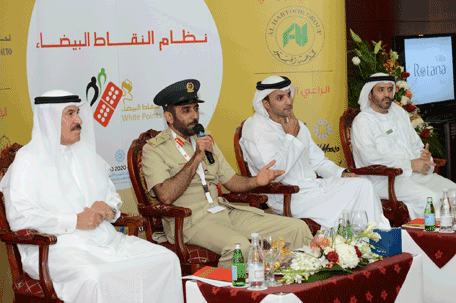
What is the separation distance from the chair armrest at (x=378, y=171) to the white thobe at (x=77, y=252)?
2.24m

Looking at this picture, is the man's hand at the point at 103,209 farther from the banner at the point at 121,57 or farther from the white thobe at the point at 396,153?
the white thobe at the point at 396,153

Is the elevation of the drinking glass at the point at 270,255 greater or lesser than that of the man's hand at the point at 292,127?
lesser

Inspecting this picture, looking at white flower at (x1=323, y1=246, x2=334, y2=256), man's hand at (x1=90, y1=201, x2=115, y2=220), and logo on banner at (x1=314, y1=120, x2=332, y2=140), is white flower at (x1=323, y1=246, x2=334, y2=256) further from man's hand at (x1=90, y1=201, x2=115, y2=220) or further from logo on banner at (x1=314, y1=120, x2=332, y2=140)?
logo on banner at (x1=314, y1=120, x2=332, y2=140)

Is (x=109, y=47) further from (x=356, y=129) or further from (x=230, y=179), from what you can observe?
(x=356, y=129)

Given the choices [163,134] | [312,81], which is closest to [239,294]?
[163,134]

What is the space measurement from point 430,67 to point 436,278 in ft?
15.1

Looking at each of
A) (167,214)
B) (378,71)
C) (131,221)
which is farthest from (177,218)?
(378,71)

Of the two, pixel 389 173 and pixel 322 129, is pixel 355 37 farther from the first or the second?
pixel 389 173

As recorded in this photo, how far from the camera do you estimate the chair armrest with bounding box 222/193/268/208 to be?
13.6ft

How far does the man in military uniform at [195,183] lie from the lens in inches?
148

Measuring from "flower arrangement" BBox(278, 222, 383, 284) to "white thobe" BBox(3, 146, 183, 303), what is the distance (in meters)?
0.77

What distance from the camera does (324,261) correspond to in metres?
2.82

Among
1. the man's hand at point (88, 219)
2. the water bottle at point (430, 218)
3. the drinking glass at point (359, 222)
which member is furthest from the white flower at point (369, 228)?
the man's hand at point (88, 219)

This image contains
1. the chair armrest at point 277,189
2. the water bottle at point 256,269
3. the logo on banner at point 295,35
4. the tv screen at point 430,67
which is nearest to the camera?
the water bottle at point 256,269
